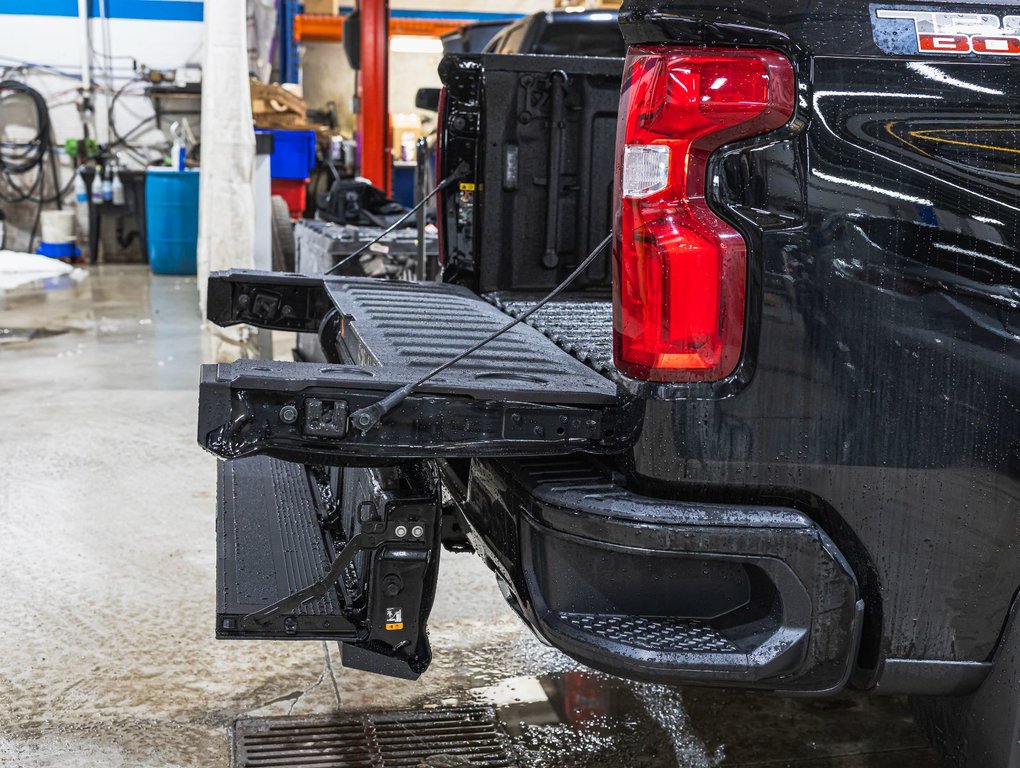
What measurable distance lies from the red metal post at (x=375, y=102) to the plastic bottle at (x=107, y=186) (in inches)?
180

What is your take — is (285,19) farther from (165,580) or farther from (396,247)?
(165,580)

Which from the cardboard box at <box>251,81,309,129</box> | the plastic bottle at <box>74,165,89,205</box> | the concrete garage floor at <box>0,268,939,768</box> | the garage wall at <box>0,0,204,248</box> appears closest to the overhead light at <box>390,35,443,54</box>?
the garage wall at <box>0,0,204,248</box>

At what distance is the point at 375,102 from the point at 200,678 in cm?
754

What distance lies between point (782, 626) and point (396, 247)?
430 centimetres

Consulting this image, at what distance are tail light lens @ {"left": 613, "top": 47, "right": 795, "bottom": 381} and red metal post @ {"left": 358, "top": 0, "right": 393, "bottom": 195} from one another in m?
8.16

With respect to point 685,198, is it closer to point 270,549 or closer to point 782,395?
point 782,395

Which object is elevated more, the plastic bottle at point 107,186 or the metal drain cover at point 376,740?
the plastic bottle at point 107,186

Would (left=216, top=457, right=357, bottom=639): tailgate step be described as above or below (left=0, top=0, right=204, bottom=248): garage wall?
below

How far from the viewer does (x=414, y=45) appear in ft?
76.1

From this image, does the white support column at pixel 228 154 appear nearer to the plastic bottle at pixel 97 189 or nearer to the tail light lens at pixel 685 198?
the tail light lens at pixel 685 198

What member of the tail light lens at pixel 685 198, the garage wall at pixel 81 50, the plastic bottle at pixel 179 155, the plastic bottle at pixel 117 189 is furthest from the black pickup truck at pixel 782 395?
the garage wall at pixel 81 50

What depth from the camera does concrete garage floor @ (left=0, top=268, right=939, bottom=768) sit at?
2615 mm

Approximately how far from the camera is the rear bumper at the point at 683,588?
1687 millimetres

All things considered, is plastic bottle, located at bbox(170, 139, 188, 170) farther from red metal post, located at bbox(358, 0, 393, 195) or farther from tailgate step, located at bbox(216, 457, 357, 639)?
tailgate step, located at bbox(216, 457, 357, 639)
